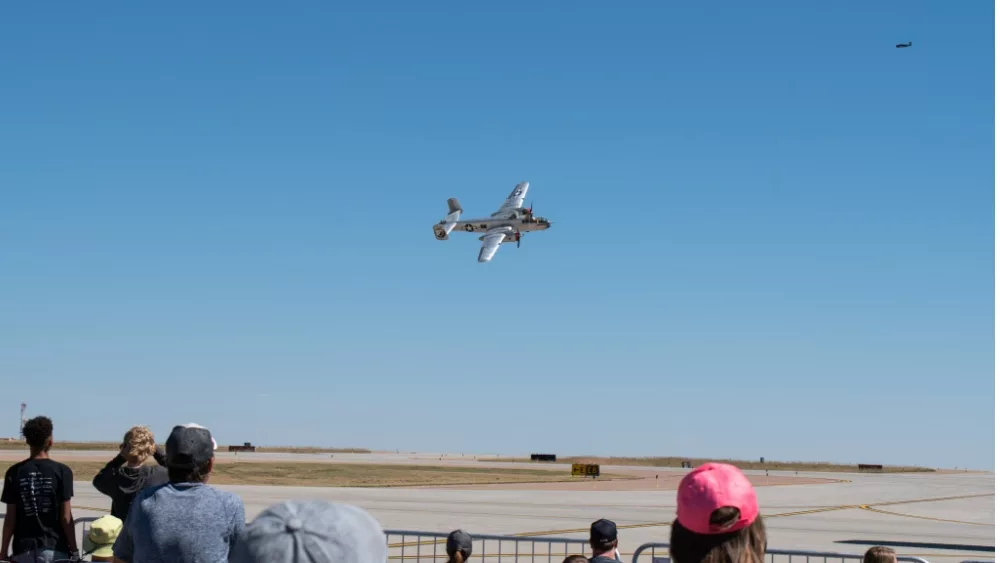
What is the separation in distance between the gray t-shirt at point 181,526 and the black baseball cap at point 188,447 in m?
0.12

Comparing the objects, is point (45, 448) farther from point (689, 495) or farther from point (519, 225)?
point (519, 225)

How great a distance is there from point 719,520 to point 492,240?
5309cm

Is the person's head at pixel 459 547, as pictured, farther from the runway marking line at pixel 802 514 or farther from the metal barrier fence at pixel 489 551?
the metal barrier fence at pixel 489 551

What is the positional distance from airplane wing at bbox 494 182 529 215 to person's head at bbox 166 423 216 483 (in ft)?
170

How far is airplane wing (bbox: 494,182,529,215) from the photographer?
58125mm

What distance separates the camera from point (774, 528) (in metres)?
28.2

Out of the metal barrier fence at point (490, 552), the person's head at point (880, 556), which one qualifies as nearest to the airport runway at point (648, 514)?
the metal barrier fence at point (490, 552)

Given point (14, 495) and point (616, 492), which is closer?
point (14, 495)

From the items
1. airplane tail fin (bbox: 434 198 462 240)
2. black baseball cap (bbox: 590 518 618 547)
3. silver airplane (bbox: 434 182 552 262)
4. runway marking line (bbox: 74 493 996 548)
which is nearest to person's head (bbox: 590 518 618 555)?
black baseball cap (bbox: 590 518 618 547)

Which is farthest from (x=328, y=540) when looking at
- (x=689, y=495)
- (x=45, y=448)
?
(x=45, y=448)

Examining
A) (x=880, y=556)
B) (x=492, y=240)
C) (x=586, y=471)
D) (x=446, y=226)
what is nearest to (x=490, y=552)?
(x=880, y=556)

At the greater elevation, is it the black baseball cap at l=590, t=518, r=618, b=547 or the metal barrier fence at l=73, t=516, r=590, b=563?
the black baseball cap at l=590, t=518, r=618, b=547

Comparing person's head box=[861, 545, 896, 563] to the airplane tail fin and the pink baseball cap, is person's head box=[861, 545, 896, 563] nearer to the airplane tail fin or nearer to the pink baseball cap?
the pink baseball cap

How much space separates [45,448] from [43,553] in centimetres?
86
